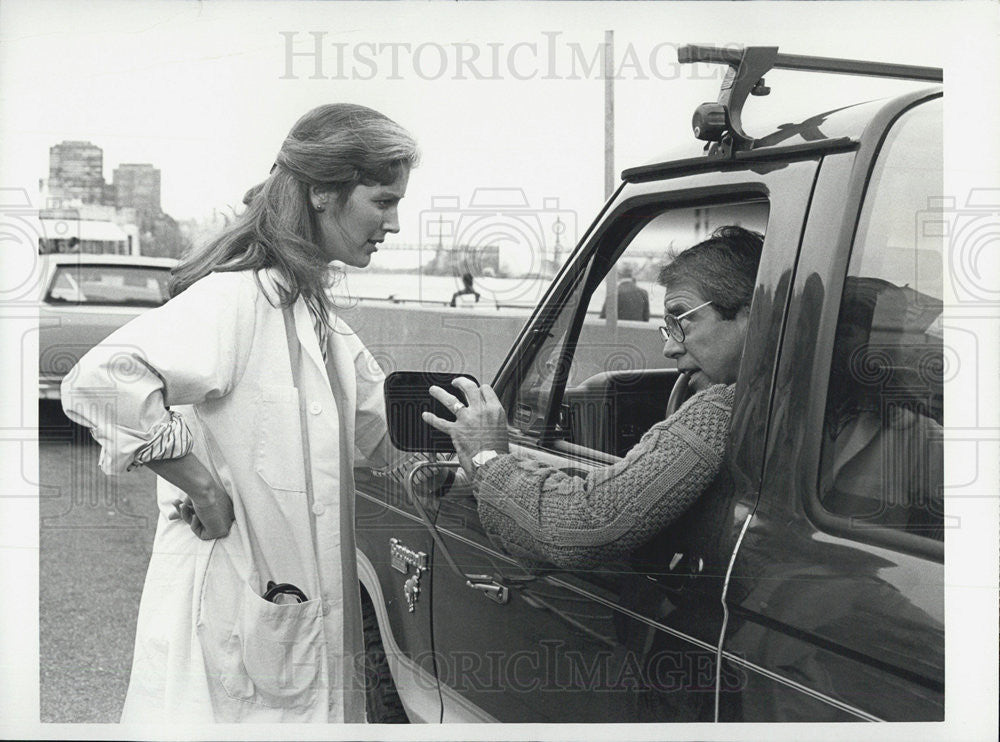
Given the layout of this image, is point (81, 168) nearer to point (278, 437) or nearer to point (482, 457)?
point (278, 437)

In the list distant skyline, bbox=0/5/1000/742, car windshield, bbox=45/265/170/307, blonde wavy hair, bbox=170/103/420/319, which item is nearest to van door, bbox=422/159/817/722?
distant skyline, bbox=0/5/1000/742

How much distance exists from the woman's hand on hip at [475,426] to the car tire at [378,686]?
26.7 inches

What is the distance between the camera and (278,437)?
207cm

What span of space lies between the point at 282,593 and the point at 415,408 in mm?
438

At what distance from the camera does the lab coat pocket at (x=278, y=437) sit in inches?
81.4

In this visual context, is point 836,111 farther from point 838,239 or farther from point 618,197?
point 618,197

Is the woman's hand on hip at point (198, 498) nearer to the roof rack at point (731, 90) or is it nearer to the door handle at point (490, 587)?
the door handle at point (490, 587)

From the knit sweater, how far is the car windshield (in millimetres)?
869

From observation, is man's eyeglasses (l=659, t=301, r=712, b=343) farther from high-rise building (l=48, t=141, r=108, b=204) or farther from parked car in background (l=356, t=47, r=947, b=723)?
high-rise building (l=48, t=141, r=108, b=204)

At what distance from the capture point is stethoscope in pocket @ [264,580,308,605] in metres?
2.11

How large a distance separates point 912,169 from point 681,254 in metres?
0.45

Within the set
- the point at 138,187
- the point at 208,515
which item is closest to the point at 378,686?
the point at 208,515

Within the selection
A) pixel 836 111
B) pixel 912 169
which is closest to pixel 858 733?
pixel 912 169

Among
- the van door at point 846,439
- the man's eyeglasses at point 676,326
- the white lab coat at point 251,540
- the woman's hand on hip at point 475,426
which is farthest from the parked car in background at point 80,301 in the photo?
the van door at point 846,439
